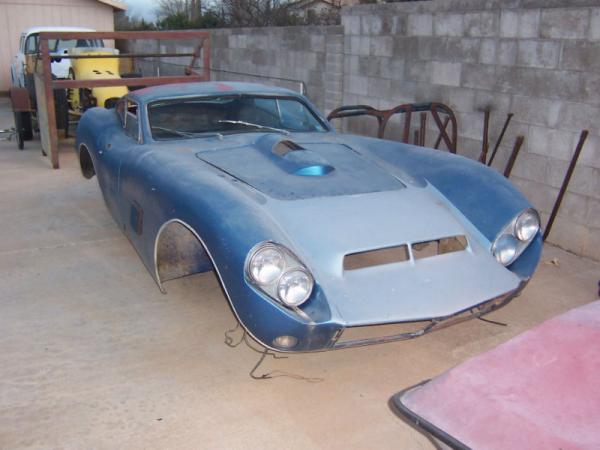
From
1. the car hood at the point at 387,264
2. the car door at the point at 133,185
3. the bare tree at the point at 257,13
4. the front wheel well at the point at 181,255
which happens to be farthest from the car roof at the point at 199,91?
the bare tree at the point at 257,13

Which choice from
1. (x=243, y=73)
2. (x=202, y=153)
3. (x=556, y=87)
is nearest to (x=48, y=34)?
(x=243, y=73)

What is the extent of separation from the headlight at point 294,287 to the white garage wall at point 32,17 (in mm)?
15509

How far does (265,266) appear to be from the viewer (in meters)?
2.80

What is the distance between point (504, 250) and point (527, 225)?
22cm

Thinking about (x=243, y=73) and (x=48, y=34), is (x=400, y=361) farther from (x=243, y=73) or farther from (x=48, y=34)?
(x=243, y=73)

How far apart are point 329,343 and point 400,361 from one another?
0.72 m

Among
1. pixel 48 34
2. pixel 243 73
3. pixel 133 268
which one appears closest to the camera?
pixel 133 268

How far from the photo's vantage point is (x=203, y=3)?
73.6ft

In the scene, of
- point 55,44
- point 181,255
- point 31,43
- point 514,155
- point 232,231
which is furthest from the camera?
point 55,44

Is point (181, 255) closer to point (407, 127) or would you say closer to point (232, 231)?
point (232, 231)

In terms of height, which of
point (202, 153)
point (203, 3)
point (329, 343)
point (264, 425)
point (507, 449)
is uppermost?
point (203, 3)

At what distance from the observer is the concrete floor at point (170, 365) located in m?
2.75

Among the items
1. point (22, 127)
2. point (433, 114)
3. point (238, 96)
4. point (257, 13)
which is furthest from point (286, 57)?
point (257, 13)

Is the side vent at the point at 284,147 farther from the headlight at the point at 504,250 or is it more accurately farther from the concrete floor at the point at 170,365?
the headlight at the point at 504,250
